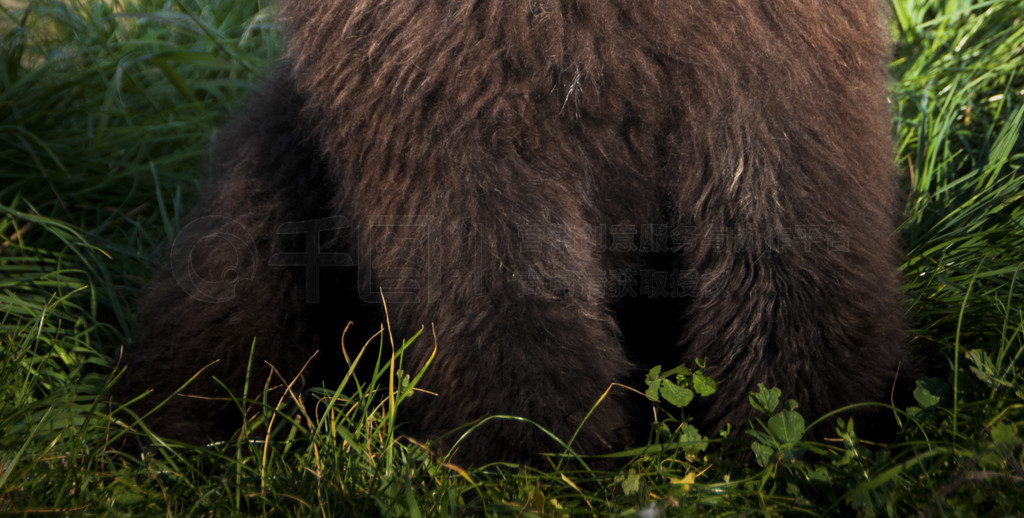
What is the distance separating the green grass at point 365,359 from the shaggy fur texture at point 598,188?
12 cm

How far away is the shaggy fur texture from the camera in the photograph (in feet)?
5.52

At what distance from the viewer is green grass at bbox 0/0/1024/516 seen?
68.0 inches

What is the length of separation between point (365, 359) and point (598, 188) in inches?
31.9

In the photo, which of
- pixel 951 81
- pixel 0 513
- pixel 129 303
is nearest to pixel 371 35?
pixel 0 513

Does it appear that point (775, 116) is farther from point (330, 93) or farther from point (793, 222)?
point (330, 93)

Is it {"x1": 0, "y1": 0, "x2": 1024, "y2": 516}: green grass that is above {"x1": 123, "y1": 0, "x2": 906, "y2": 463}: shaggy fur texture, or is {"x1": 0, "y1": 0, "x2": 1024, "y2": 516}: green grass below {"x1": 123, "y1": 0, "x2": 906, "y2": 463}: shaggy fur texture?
below

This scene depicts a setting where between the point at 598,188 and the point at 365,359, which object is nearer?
the point at 598,188

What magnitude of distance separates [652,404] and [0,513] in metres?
1.36

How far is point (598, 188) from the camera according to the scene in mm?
1783

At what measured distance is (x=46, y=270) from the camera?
110 inches

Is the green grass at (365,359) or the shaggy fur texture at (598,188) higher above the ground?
the shaggy fur texture at (598,188)

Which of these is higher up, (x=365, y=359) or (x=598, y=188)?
(x=598, y=188)

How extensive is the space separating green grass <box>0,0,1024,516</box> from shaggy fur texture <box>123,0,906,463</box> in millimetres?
124

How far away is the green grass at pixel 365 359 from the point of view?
68.0 inches
